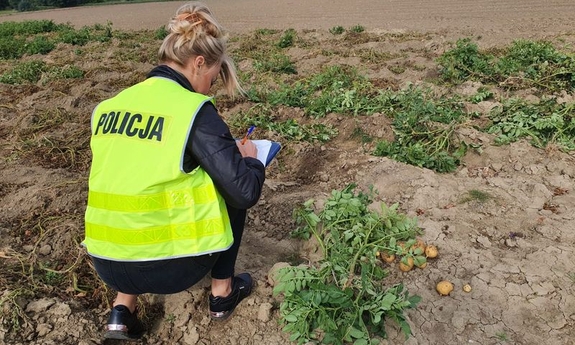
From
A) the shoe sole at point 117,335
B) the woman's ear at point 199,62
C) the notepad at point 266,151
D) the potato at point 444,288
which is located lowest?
the shoe sole at point 117,335

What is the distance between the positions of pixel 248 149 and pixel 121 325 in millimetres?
1082

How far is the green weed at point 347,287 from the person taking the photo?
2.12 metres

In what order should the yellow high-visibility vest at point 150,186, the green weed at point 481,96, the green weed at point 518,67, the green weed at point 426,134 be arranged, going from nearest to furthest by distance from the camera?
the yellow high-visibility vest at point 150,186 < the green weed at point 426,134 < the green weed at point 481,96 < the green weed at point 518,67

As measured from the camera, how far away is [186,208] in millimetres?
1903

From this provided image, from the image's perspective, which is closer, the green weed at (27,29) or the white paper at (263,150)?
the white paper at (263,150)

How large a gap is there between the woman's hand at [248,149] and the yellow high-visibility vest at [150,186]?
298mm

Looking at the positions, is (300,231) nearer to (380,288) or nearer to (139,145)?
(380,288)

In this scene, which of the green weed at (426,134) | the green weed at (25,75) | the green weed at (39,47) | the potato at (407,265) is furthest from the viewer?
the green weed at (39,47)

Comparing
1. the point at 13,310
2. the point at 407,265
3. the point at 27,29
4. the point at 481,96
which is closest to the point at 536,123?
the point at 481,96

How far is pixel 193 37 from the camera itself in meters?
1.94

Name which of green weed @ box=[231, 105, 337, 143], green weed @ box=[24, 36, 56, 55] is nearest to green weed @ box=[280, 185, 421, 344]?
green weed @ box=[231, 105, 337, 143]

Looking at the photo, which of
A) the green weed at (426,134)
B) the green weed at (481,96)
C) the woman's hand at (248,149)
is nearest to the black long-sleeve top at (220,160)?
the woman's hand at (248,149)

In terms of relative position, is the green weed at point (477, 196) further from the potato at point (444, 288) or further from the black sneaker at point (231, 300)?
the black sneaker at point (231, 300)

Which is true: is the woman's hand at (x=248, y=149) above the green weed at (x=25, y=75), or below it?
above
